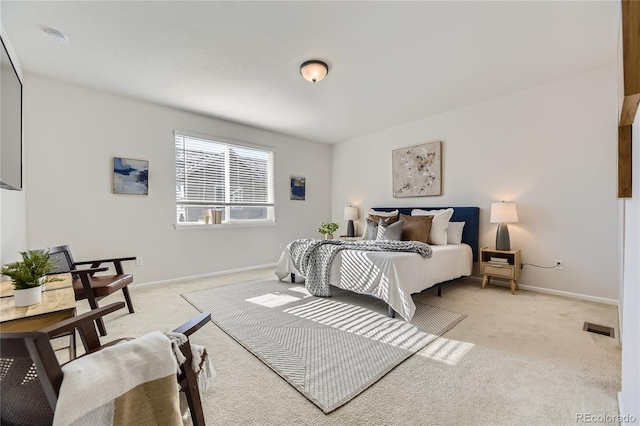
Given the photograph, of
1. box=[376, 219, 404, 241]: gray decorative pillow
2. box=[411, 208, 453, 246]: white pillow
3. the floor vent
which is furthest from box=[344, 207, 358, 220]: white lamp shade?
the floor vent

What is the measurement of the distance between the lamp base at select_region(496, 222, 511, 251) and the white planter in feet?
14.1

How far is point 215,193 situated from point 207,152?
2.22 ft

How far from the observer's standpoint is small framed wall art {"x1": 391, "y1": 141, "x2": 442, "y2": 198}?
174 inches

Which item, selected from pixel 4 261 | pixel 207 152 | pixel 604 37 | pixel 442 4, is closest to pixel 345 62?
pixel 442 4

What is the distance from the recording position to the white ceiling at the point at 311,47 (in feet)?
7.02

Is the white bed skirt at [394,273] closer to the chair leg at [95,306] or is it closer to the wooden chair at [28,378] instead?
the chair leg at [95,306]

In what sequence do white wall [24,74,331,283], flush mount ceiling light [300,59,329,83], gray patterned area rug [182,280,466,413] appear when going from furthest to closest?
white wall [24,74,331,283] → flush mount ceiling light [300,59,329,83] → gray patterned area rug [182,280,466,413]

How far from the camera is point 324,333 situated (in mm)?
2279

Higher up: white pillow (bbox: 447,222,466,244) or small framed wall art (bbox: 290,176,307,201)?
small framed wall art (bbox: 290,176,307,201)

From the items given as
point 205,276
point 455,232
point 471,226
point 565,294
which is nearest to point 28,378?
point 205,276

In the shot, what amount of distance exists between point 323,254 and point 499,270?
7.36ft

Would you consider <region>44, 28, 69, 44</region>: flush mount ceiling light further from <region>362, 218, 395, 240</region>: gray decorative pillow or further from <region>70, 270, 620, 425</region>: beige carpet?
<region>362, 218, 395, 240</region>: gray decorative pillow

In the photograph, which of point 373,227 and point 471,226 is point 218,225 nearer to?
point 373,227

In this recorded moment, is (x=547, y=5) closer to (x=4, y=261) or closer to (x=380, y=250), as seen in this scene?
(x=380, y=250)
